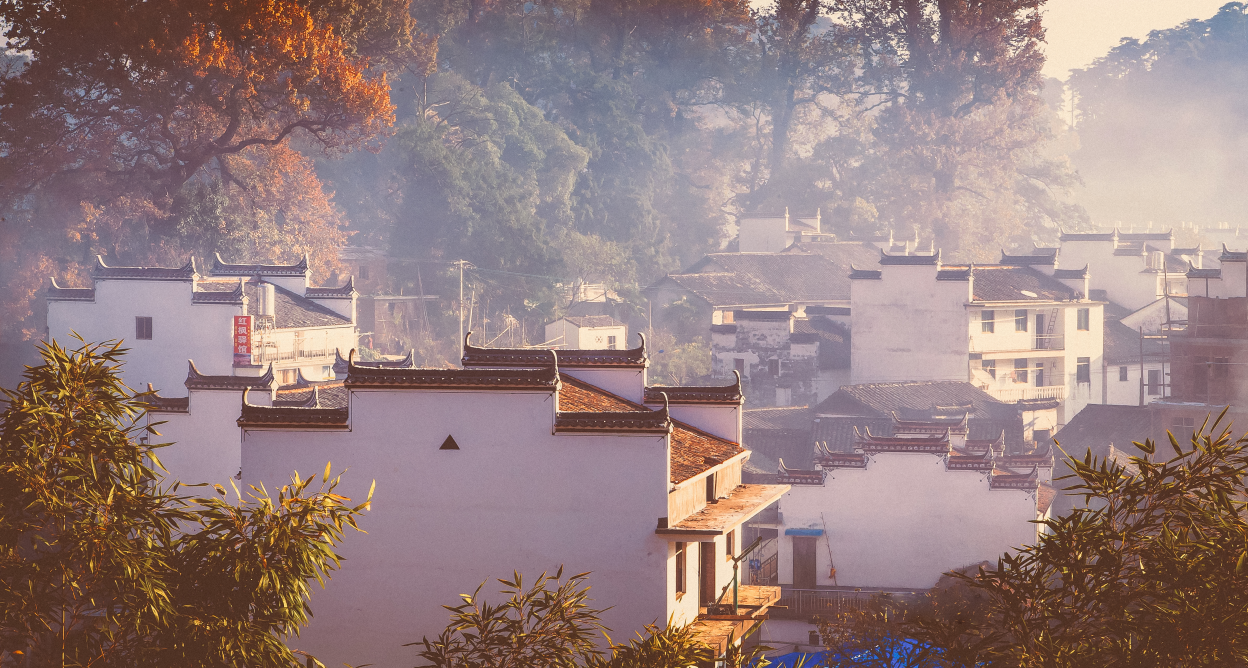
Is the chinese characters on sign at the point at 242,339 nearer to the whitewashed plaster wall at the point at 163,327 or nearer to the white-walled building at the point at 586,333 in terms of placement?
the whitewashed plaster wall at the point at 163,327

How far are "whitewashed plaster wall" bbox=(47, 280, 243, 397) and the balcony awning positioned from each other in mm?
19767

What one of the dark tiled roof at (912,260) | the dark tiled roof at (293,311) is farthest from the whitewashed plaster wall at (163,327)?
the dark tiled roof at (912,260)

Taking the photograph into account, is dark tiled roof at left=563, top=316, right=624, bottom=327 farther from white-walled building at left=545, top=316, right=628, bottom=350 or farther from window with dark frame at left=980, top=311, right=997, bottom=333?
window with dark frame at left=980, top=311, right=997, bottom=333

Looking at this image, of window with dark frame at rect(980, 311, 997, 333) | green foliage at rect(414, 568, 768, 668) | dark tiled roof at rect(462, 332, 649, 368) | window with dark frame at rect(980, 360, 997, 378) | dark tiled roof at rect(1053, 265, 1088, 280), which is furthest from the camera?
dark tiled roof at rect(1053, 265, 1088, 280)

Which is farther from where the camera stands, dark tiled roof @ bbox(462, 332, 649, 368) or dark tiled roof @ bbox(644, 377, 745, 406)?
dark tiled roof @ bbox(644, 377, 745, 406)

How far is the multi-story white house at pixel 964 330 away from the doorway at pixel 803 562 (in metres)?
19.8

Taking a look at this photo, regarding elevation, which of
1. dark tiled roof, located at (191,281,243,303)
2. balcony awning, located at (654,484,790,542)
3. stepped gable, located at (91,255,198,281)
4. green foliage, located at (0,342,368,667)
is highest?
stepped gable, located at (91,255,198,281)

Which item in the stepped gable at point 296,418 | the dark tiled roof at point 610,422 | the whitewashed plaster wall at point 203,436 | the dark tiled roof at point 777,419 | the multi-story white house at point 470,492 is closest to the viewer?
the dark tiled roof at point 610,422

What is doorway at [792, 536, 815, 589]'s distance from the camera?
1051 inches

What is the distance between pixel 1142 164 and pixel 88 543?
109m

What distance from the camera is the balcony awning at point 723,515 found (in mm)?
15469

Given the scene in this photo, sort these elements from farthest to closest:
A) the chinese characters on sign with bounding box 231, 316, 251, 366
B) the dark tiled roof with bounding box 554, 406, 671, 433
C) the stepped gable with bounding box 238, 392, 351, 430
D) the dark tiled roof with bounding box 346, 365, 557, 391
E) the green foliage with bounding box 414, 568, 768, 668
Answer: the chinese characters on sign with bounding box 231, 316, 251, 366
the stepped gable with bounding box 238, 392, 351, 430
the dark tiled roof with bounding box 346, 365, 557, 391
the dark tiled roof with bounding box 554, 406, 671, 433
the green foliage with bounding box 414, 568, 768, 668

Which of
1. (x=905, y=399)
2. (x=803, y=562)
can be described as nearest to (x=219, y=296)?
(x=803, y=562)

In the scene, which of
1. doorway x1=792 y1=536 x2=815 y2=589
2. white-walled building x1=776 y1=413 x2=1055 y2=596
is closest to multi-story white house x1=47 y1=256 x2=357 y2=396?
doorway x1=792 y1=536 x2=815 y2=589
